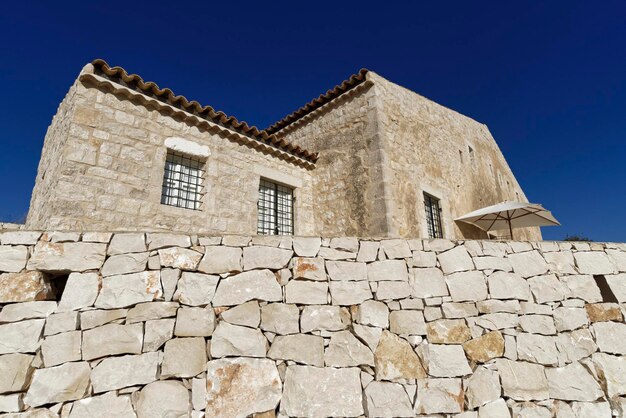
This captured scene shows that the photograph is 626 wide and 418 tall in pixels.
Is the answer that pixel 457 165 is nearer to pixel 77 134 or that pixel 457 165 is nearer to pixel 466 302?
pixel 466 302

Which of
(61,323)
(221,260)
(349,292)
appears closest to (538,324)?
(349,292)

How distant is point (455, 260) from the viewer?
380 cm

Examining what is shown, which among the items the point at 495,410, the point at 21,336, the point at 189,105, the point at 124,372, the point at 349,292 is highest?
the point at 189,105

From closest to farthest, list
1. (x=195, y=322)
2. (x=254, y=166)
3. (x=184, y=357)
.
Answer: (x=184, y=357)
(x=195, y=322)
(x=254, y=166)

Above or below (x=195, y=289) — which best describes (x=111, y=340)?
below

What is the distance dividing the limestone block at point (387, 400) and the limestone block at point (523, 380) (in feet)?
3.66

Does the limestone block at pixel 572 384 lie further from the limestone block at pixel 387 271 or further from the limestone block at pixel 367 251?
the limestone block at pixel 367 251

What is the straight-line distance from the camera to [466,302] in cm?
362

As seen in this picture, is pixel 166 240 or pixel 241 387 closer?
pixel 241 387

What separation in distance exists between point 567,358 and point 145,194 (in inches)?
226

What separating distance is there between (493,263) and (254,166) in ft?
14.4

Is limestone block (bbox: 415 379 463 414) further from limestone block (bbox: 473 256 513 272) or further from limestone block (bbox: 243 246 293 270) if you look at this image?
limestone block (bbox: 243 246 293 270)

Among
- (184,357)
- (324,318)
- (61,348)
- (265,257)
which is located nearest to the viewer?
(61,348)

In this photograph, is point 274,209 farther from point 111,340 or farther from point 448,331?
point 111,340
